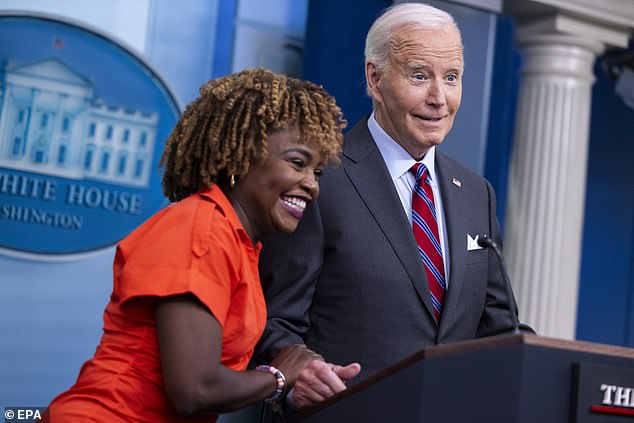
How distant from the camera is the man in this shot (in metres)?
2.18

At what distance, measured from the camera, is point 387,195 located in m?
2.29

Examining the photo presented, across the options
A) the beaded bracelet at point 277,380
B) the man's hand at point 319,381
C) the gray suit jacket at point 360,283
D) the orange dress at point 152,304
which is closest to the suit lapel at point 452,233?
the gray suit jacket at point 360,283

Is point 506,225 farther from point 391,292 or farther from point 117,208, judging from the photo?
point 391,292

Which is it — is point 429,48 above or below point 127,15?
below

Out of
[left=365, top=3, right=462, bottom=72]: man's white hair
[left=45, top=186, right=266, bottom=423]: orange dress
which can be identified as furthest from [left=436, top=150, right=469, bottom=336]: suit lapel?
[left=45, top=186, right=266, bottom=423]: orange dress

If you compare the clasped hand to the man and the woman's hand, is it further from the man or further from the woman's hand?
the man

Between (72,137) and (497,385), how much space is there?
254 cm

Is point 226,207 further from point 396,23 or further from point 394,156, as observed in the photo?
point 396,23

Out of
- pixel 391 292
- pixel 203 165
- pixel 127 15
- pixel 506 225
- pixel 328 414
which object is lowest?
pixel 328 414

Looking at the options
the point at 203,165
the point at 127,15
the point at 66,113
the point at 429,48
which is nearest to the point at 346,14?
the point at 127,15

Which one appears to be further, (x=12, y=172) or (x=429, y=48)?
(x=12, y=172)

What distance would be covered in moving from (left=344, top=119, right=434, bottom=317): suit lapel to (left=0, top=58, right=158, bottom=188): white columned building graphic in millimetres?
1694

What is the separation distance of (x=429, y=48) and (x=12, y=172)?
191 cm

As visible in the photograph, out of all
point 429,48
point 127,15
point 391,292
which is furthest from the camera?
point 127,15
